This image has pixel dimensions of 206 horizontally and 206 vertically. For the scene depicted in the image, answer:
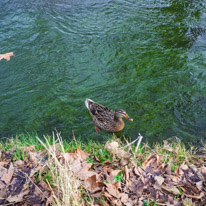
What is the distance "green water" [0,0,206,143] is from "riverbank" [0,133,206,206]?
1.43 meters

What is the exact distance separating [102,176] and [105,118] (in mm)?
2269

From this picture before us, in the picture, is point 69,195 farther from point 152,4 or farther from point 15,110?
point 152,4

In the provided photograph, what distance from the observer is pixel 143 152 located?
3963 millimetres

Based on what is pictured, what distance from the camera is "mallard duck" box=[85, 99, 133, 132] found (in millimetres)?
5289

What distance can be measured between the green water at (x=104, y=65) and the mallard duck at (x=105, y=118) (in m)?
0.18

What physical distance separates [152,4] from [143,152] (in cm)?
697

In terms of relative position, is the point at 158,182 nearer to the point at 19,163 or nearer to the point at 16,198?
the point at 16,198

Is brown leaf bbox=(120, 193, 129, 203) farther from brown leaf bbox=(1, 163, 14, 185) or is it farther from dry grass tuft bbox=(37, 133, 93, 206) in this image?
brown leaf bbox=(1, 163, 14, 185)

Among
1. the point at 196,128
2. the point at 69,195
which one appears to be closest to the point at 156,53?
the point at 196,128

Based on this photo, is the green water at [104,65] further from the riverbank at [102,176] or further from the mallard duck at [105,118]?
the riverbank at [102,176]

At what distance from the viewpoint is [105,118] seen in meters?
5.45

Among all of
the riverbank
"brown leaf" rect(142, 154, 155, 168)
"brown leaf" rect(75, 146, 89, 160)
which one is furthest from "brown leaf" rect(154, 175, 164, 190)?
"brown leaf" rect(75, 146, 89, 160)

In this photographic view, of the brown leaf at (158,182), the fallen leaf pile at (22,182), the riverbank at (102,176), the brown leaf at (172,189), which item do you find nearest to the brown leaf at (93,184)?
the riverbank at (102,176)

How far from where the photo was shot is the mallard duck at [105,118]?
208 inches
